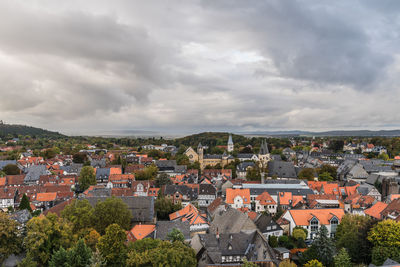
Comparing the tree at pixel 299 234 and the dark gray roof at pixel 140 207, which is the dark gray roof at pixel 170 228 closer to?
the dark gray roof at pixel 140 207

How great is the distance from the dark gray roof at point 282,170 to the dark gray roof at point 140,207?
4615 centimetres

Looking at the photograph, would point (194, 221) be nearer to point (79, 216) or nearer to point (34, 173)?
point (79, 216)

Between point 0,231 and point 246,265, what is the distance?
84.1ft

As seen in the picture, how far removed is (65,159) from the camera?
10525cm

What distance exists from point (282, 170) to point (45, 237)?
215 feet

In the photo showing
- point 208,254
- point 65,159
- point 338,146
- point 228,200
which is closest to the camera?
point 208,254

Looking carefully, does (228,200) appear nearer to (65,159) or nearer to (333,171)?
(333,171)

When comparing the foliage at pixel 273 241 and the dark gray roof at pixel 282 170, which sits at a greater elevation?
the dark gray roof at pixel 282 170

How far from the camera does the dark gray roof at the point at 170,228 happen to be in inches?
1491

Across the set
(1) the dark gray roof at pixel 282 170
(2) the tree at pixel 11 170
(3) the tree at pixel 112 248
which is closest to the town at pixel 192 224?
(3) the tree at pixel 112 248

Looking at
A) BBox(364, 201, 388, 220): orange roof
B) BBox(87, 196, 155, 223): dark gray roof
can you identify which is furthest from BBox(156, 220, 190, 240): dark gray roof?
BBox(364, 201, 388, 220): orange roof

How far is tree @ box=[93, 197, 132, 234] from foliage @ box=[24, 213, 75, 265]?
4885mm

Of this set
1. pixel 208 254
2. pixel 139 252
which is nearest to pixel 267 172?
pixel 208 254

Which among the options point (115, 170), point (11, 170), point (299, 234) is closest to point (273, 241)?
point (299, 234)
